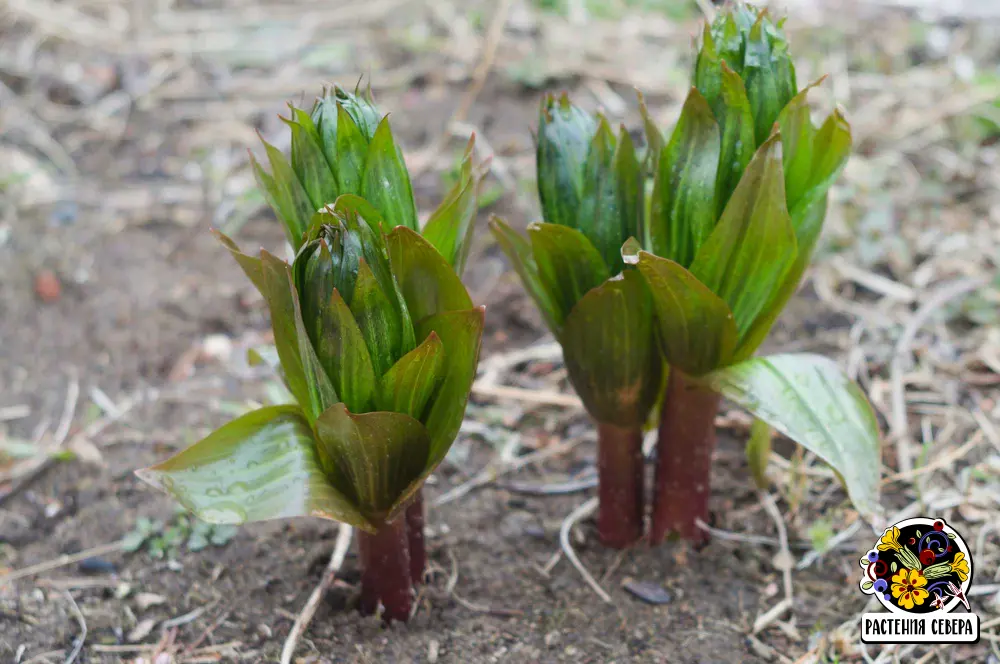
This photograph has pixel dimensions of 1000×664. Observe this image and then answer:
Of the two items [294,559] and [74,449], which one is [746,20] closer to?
[294,559]

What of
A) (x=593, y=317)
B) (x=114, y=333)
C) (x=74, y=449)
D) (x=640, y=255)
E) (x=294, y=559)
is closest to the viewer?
(x=640, y=255)

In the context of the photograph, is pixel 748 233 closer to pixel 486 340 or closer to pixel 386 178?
pixel 386 178

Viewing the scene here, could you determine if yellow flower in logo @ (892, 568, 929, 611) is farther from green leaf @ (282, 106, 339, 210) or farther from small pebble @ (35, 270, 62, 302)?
small pebble @ (35, 270, 62, 302)

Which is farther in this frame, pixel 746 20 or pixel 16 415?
pixel 16 415

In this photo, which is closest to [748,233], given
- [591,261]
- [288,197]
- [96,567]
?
[591,261]

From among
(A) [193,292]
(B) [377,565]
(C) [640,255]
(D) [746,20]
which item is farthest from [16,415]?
(D) [746,20]

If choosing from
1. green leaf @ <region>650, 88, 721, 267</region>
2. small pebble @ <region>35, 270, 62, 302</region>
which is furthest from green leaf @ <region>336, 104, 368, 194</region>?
small pebble @ <region>35, 270, 62, 302</region>

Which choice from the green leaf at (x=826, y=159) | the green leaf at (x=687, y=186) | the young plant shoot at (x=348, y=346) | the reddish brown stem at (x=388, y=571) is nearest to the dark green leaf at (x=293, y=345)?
the young plant shoot at (x=348, y=346)
